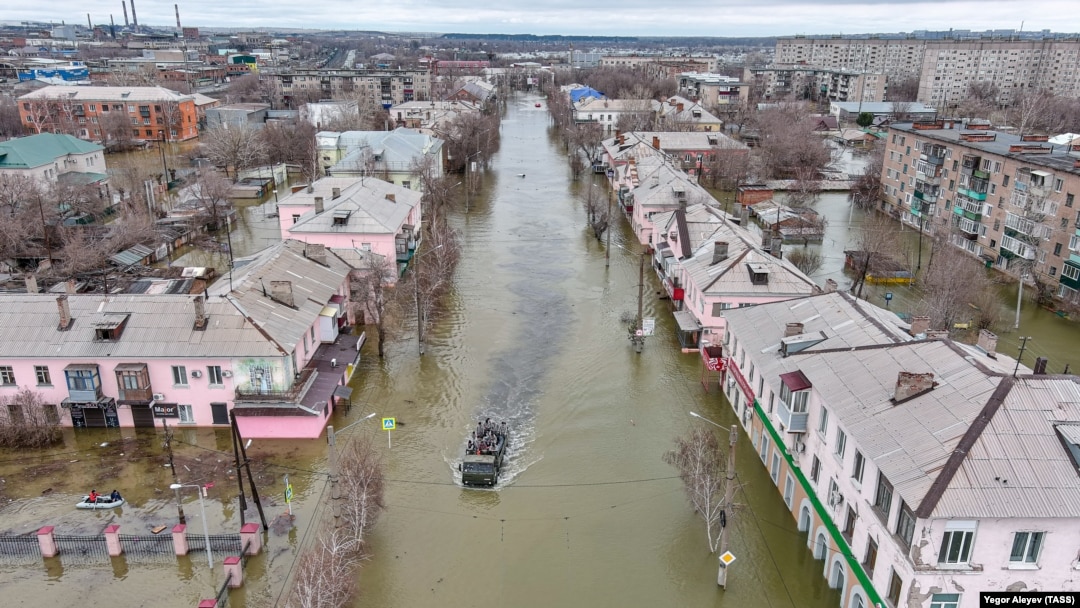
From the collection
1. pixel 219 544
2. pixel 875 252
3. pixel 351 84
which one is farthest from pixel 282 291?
pixel 351 84

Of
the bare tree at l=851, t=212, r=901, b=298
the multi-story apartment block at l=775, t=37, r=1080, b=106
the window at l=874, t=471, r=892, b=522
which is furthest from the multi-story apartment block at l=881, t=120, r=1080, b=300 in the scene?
the multi-story apartment block at l=775, t=37, r=1080, b=106

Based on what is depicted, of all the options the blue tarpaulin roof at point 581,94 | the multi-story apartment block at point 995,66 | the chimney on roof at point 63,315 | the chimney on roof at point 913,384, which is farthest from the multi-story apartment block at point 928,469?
the multi-story apartment block at point 995,66

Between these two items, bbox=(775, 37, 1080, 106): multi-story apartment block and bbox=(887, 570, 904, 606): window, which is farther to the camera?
bbox=(775, 37, 1080, 106): multi-story apartment block

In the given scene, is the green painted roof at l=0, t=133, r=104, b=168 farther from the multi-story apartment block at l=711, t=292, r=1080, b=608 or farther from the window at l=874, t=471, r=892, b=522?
the window at l=874, t=471, r=892, b=522

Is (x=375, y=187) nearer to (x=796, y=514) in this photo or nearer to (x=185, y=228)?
(x=185, y=228)

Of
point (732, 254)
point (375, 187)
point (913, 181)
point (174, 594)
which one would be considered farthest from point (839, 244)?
point (174, 594)

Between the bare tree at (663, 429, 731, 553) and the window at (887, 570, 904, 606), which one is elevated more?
the window at (887, 570, 904, 606)

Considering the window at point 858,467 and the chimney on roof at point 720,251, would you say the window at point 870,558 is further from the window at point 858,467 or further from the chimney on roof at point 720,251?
the chimney on roof at point 720,251
